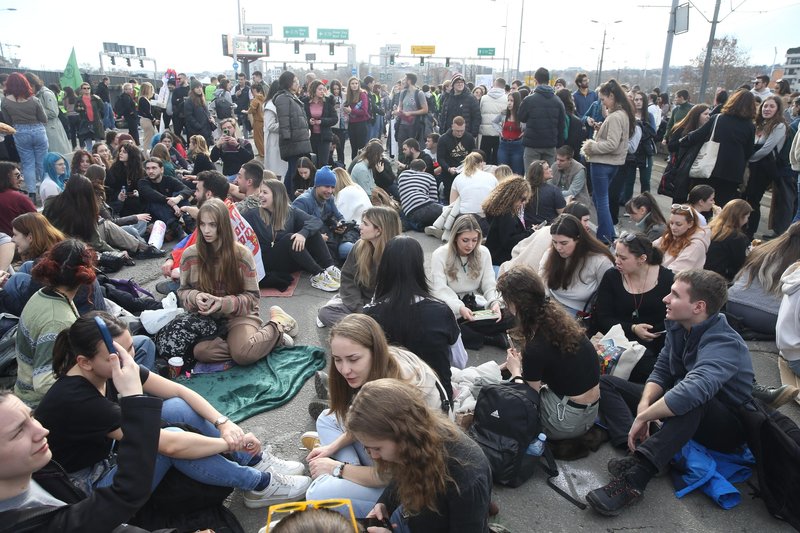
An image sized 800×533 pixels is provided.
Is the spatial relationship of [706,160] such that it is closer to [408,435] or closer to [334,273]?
[334,273]

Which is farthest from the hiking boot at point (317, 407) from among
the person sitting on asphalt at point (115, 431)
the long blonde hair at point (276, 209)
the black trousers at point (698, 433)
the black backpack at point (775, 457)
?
the long blonde hair at point (276, 209)

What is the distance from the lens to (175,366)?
4355 mm

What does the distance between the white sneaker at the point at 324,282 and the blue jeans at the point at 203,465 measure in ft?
11.3

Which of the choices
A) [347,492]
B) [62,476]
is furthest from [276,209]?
[62,476]

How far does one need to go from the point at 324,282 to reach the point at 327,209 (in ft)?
3.63

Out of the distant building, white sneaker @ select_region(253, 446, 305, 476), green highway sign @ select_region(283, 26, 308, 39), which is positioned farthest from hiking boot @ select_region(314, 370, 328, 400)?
green highway sign @ select_region(283, 26, 308, 39)

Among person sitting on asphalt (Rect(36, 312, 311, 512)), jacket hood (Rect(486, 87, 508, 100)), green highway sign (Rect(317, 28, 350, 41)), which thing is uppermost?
green highway sign (Rect(317, 28, 350, 41))

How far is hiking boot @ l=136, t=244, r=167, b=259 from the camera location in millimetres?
7164

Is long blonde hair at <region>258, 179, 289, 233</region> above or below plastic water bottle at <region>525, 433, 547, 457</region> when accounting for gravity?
above

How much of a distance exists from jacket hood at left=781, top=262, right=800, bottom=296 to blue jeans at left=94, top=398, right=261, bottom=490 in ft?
13.7

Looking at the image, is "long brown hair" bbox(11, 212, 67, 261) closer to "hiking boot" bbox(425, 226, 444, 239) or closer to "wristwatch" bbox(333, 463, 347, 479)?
"wristwatch" bbox(333, 463, 347, 479)

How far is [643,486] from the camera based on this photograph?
3.18m

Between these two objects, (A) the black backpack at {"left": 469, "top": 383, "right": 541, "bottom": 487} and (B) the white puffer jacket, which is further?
(B) the white puffer jacket

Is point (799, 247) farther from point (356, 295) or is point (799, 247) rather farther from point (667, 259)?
point (356, 295)
